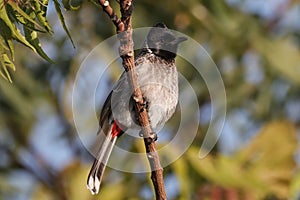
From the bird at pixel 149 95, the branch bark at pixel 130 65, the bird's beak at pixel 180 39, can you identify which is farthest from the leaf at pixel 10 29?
the bird's beak at pixel 180 39

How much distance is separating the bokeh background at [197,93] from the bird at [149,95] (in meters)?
0.62

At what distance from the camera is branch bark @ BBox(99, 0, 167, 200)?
8.70 feet

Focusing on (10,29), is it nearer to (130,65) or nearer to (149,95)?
(130,65)

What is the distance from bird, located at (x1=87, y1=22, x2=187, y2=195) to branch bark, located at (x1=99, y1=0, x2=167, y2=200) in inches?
24.2

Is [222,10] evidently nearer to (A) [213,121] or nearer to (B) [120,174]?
(A) [213,121]

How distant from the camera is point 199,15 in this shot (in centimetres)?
593

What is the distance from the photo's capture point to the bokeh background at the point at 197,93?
4859mm

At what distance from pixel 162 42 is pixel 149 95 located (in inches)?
13.2

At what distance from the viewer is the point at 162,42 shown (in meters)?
4.07

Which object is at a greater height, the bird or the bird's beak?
the bird's beak

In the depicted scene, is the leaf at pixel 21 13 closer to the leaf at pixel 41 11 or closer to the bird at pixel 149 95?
the leaf at pixel 41 11

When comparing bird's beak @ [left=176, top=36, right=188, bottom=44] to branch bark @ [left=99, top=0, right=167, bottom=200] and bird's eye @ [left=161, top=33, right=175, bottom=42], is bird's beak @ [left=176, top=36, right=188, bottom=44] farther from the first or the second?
branch bark @ [left=99, top=0, right=167, bottom=200]

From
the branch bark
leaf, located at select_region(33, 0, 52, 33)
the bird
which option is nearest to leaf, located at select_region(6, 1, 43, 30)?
leaf, located at select_region(33, 0, 52, 33)

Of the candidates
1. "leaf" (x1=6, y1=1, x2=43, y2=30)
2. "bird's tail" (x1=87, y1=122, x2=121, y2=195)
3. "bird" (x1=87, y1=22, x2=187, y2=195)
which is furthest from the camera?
"bird's tail" (x1=87, y1=122, x2=121, y2=195)
